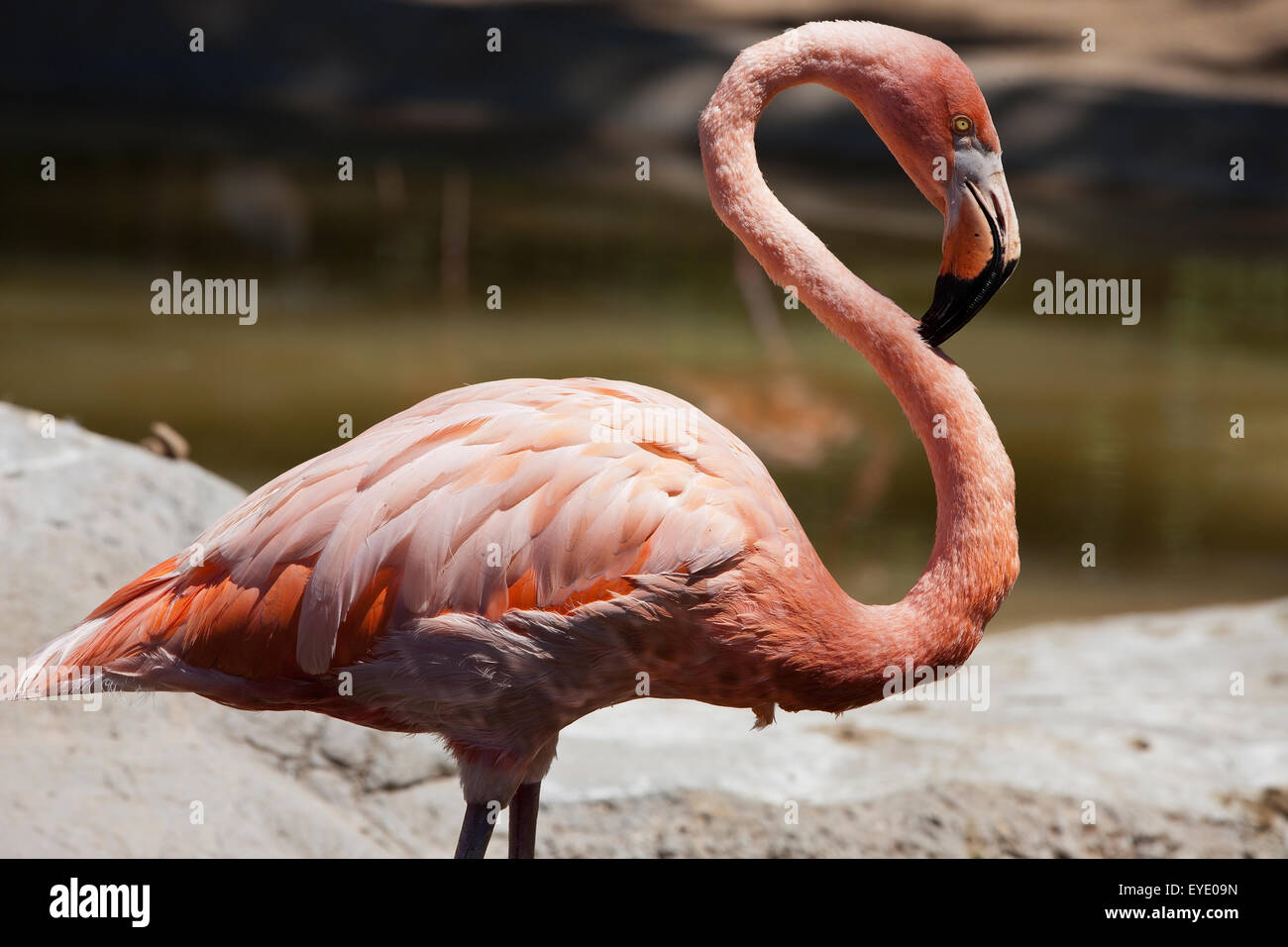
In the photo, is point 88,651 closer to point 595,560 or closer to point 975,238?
point 595,560

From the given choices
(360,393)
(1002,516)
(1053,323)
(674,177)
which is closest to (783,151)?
(674,177)

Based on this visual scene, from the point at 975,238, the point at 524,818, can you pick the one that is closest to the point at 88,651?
the point at 524,818

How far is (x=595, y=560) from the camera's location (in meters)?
2.82

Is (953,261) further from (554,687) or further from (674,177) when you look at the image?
(674,177)

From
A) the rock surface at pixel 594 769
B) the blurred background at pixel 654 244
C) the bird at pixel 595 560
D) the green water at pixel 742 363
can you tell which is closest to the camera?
the bird at pixel 595 560

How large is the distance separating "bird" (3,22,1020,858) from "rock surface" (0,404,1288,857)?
638 mm

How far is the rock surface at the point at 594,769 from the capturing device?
140 inches

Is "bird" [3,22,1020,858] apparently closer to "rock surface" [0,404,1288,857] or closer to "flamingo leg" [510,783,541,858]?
"flamingo leg" [510,783,541,858]

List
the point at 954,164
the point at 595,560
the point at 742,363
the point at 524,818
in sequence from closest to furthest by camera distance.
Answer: the point at 595,560 < the point at 954,164 < the point at 524,818 < the point at 742,363

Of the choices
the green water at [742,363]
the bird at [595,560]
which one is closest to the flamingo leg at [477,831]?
the bird at [595,560]

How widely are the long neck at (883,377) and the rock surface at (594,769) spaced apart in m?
0.93

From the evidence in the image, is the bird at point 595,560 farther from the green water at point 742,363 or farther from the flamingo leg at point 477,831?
the green water at point 742,363

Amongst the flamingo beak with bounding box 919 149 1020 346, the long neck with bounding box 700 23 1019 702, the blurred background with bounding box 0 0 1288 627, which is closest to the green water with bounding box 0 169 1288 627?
the blurred background with bounding box 0 0 1288 627

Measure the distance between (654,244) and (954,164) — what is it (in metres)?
9.64
